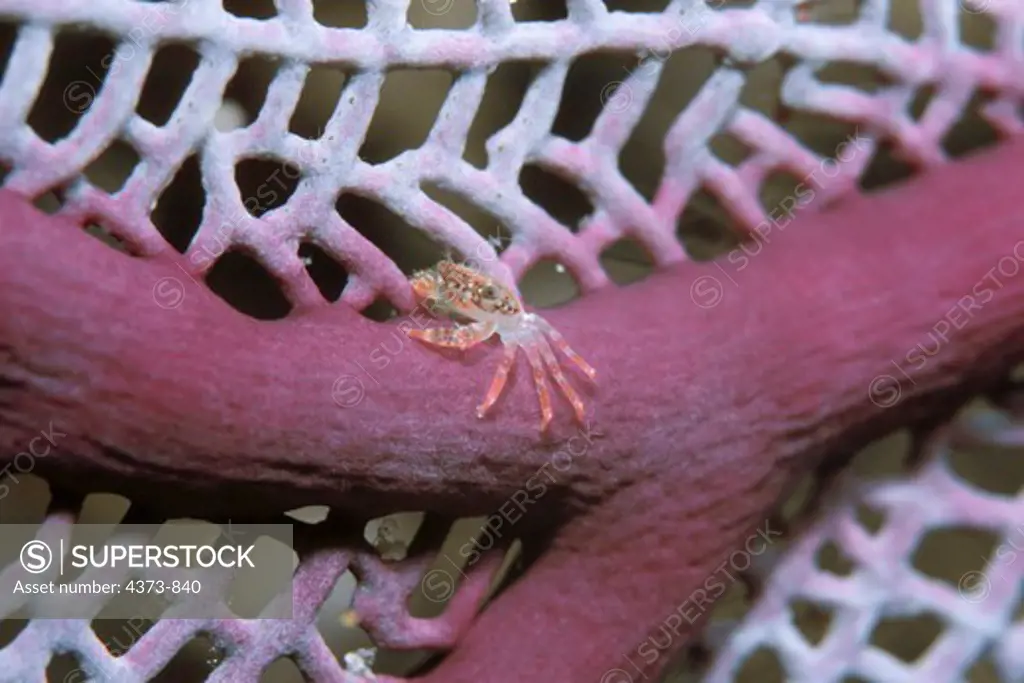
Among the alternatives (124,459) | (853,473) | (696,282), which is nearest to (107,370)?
(124,459)

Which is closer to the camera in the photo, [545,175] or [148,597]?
[148,597]

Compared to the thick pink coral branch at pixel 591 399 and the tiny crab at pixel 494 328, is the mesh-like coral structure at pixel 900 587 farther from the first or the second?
the tiny crab at pixel 494 328

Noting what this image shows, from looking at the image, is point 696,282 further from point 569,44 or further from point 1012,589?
point 1012,589

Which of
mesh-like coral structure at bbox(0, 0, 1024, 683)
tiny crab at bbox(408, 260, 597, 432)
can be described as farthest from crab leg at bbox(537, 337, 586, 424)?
mesh-like coral structure at bbox(0, 0, 1024, 683)

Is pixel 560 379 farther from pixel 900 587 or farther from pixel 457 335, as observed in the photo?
pixel 900 587

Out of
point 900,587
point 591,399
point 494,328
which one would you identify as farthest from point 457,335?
point 900,587
